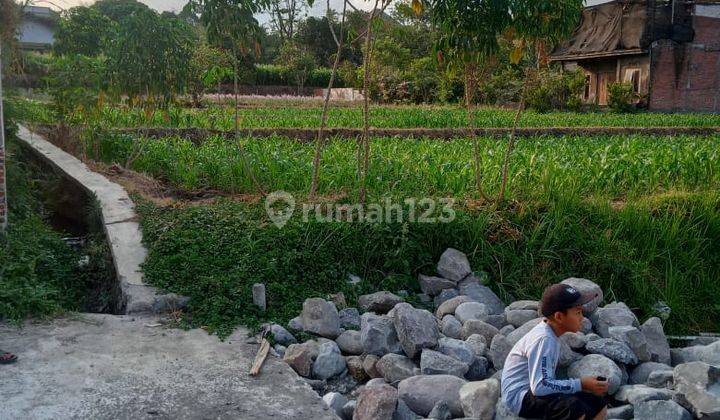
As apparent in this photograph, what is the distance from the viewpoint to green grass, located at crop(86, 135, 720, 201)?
24.4ft

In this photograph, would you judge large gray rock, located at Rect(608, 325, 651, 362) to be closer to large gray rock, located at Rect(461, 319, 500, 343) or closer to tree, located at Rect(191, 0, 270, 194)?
large gray rock, located at Rect(461, 319, 500, 343)

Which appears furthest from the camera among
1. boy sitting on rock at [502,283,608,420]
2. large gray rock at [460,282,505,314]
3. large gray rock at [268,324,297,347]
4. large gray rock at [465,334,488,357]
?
large gray rock at [460,282,505,314]

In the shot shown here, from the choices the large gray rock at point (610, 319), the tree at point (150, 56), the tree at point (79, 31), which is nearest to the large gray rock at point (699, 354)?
the large gray rock at point (610, 319)

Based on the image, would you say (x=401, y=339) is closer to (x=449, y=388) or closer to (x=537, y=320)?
(x=449, y=388)

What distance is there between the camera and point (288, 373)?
439 centimetres

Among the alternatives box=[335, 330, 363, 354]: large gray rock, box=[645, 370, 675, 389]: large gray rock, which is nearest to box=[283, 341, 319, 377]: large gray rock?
box=[335, 330, 363, 354]: large gray rock

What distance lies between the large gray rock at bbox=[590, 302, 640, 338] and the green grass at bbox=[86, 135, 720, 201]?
5.79 ft

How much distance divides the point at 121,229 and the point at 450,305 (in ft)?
10.3

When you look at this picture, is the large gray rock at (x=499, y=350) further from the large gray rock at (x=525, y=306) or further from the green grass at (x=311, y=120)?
the green grass at (x=311, y=120)

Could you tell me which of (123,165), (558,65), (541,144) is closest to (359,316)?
(123,165)

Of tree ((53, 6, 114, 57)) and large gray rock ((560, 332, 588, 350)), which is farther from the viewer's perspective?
tree ((53, 6, 114, 57))

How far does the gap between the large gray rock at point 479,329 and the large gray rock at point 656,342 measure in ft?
3.59

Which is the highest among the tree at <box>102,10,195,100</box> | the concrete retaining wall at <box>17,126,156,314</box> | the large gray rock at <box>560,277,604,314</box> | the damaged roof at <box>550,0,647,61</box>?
the damaged roof at <box>550,0,647,61</box>

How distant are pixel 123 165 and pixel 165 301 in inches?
215
